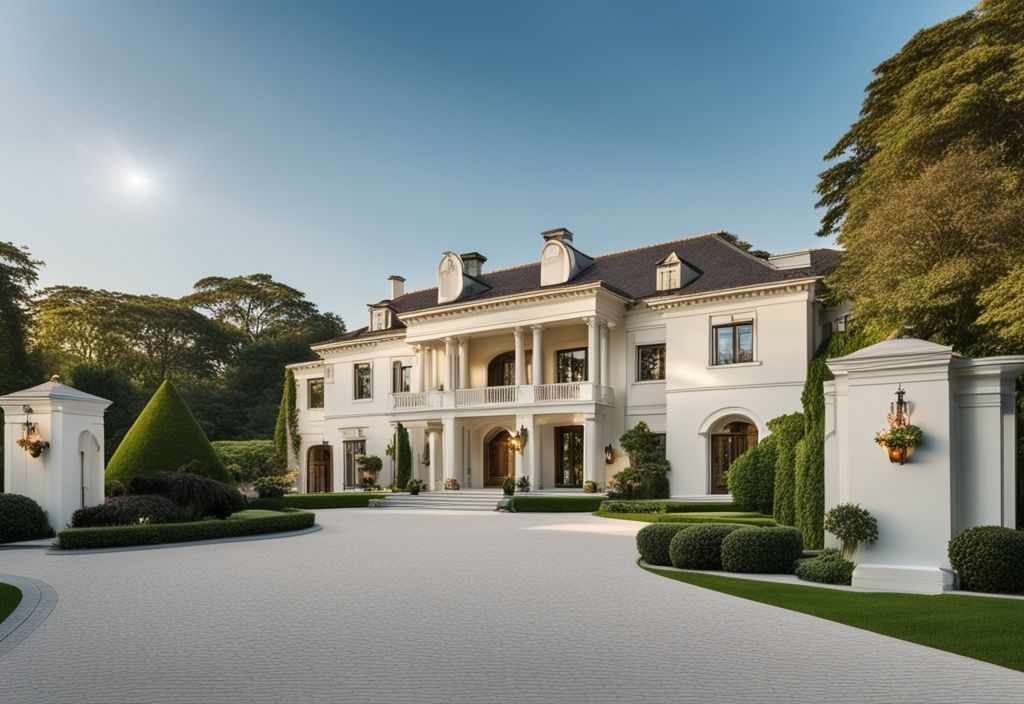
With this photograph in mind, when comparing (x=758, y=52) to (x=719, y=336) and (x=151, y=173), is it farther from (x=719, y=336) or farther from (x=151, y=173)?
Result: (x=151, y=173)

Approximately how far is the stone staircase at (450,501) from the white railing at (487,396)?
Answer: 12.7 feet

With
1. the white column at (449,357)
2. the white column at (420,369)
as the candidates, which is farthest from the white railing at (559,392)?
the white column at (420,369)

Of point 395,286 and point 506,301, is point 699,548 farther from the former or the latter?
point 395,286

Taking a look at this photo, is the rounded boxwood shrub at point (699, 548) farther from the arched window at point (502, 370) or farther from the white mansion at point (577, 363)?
the arched window at point (502, 370)

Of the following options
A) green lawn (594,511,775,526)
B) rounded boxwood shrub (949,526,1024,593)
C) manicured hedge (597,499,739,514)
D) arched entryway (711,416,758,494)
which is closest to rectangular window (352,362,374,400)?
manicured hedge (597,499,739,514)

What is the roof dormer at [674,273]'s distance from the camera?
29.0m

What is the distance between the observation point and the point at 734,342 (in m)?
27.1

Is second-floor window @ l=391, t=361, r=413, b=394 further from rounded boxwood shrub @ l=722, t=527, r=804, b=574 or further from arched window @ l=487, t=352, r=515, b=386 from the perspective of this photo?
rounded boxwood shrub @ l=722, t=527, r=804, b=574

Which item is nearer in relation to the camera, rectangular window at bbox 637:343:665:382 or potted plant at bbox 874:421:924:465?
potted plant at bbox 874:421:924:465

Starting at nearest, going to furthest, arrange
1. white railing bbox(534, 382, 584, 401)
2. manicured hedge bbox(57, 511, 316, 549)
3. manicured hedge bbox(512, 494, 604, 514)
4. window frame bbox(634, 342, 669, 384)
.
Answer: manicured hedge bbox(57, 511, 316, 549) < manicured hedge bbox(512, 494, 604, 514) < white railing bbox(534, 382, 584, 401) < window frame bbox(634, 342, 669, 384)

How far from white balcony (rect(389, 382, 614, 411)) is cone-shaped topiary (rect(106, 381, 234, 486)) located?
39.3 ft

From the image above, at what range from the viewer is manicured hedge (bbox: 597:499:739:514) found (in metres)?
22.6


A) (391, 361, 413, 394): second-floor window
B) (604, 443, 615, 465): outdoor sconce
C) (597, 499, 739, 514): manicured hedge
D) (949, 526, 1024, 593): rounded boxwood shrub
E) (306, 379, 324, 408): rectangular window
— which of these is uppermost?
(391, 361, 413, 394): second-floor window

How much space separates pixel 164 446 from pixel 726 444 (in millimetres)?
18752
